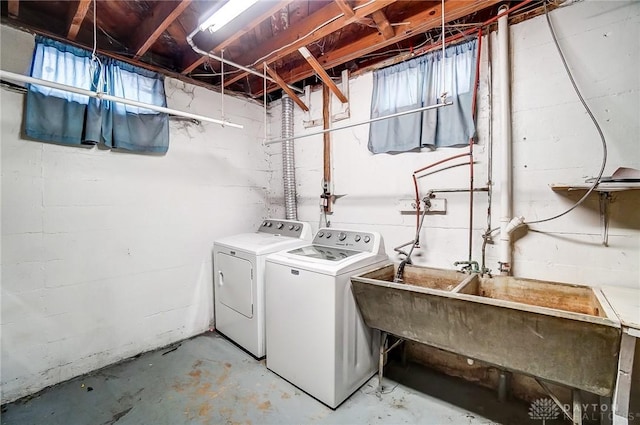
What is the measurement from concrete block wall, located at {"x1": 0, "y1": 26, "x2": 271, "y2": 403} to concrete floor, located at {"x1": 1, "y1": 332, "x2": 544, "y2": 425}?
0.84ft

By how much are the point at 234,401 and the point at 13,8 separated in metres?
3.13

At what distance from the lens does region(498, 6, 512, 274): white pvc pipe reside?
1.98 metres

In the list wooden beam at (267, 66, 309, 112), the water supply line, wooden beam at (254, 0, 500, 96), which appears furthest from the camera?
the water supply line

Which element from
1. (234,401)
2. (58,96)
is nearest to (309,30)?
(58,96)

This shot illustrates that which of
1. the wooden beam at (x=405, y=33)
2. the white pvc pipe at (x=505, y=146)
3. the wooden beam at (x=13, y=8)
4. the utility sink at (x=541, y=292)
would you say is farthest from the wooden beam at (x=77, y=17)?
the utility sink at (x=541, y=292)

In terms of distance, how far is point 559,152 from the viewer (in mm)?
1861

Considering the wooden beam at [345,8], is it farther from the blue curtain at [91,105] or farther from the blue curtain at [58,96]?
the blue curtain at [58,96]

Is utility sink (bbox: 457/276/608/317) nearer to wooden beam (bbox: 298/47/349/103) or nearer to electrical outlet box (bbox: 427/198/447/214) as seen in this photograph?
electrical outlet box (bbox: 427/198/447/214)

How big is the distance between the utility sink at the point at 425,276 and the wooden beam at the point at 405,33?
1.81m

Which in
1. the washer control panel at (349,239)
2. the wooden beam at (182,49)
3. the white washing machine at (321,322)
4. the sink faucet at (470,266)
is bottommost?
the white washing machine at (321,322)

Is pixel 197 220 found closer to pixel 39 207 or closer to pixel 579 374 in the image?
pixel 39 207

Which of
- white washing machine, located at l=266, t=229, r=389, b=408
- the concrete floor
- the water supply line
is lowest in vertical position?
the concrete floor

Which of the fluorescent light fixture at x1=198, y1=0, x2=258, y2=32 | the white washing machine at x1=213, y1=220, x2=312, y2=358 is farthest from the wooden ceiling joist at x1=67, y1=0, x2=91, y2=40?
the white washing machine at x1=213, y1=220, x2=312, y2=358

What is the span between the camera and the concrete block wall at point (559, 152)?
1.68 metres
